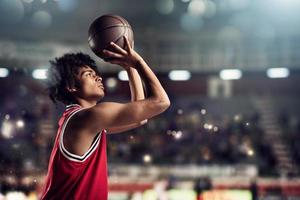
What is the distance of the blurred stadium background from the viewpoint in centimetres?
1466

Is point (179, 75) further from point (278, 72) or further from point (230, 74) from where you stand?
point (278, 72)

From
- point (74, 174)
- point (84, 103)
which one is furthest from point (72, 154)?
point (84, 103)

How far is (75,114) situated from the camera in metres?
2.88

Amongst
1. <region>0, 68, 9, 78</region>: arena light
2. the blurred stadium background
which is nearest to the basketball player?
the blurred stadium background

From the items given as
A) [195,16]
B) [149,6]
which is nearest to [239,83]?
[195,16]

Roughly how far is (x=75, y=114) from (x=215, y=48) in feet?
43.6

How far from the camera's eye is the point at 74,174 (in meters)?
2.83

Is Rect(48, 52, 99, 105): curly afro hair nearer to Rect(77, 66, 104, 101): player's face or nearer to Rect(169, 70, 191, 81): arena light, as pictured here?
Rect(77, 66, 104, 101): player's face

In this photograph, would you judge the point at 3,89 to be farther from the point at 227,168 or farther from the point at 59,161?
the point at 59,161

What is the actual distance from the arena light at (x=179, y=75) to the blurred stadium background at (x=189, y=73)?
0.04 m

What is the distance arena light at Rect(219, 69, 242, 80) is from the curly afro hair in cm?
1285

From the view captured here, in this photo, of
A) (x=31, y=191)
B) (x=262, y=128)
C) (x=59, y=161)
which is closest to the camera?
(x=59, y=161)

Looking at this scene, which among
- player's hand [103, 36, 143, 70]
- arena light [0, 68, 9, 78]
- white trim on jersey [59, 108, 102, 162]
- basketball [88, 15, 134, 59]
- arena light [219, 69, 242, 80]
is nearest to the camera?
white trim on jersey [59, 108, 102, 162]

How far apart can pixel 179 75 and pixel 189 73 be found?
32 cm
